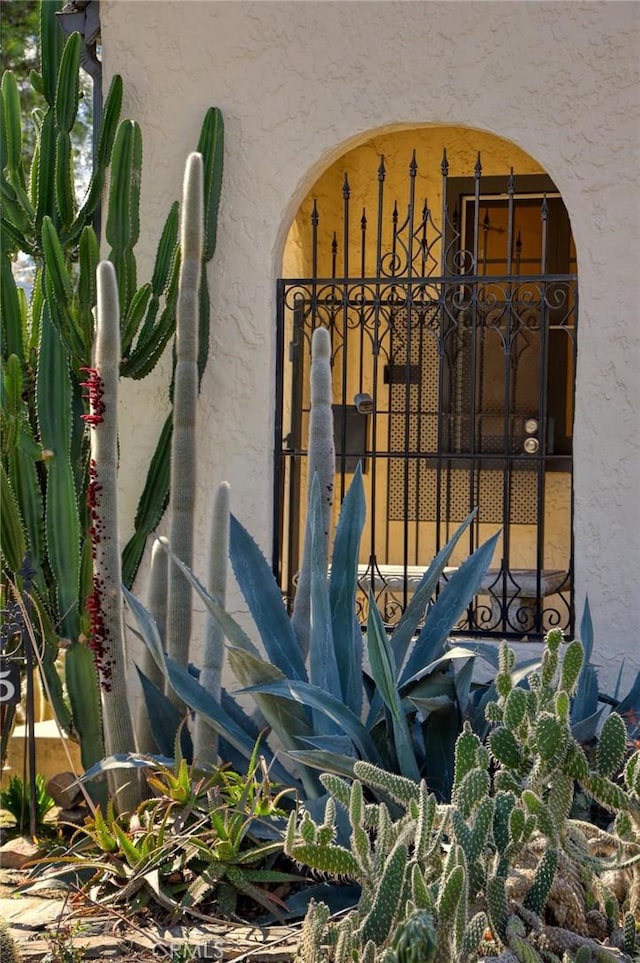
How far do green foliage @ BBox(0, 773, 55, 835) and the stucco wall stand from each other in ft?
4.44

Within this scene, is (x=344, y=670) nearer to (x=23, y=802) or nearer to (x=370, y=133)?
(x=23, y=802)

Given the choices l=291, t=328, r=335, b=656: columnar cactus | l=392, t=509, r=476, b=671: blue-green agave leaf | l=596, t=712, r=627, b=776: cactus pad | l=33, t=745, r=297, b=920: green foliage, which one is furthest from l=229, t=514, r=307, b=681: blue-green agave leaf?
l=596, t=712, r=627, b=776: cactus pad

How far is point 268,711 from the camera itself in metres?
4.06

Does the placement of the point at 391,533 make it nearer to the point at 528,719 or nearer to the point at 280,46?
the point at 280,46

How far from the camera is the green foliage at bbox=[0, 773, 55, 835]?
5.47 m

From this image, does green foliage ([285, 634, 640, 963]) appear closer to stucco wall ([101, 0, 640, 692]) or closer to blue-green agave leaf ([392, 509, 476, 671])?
blue-green agave leaf ([392, 509, 476, 671])

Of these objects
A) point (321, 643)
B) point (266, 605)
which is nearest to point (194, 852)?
point (321, 643)

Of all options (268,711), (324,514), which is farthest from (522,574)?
(268,711)

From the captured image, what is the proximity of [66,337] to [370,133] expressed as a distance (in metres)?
1.66

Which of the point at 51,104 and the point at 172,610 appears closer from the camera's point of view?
the point at 172,610

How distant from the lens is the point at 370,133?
5.37m

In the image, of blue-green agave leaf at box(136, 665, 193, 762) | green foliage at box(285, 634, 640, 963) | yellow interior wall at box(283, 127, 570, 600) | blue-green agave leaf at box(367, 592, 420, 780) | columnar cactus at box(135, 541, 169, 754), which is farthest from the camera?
yellow interior wall at box(283, 127, 570, 600)

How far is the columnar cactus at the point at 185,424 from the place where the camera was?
450cm

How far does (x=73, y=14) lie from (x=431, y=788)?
12.9 feet
